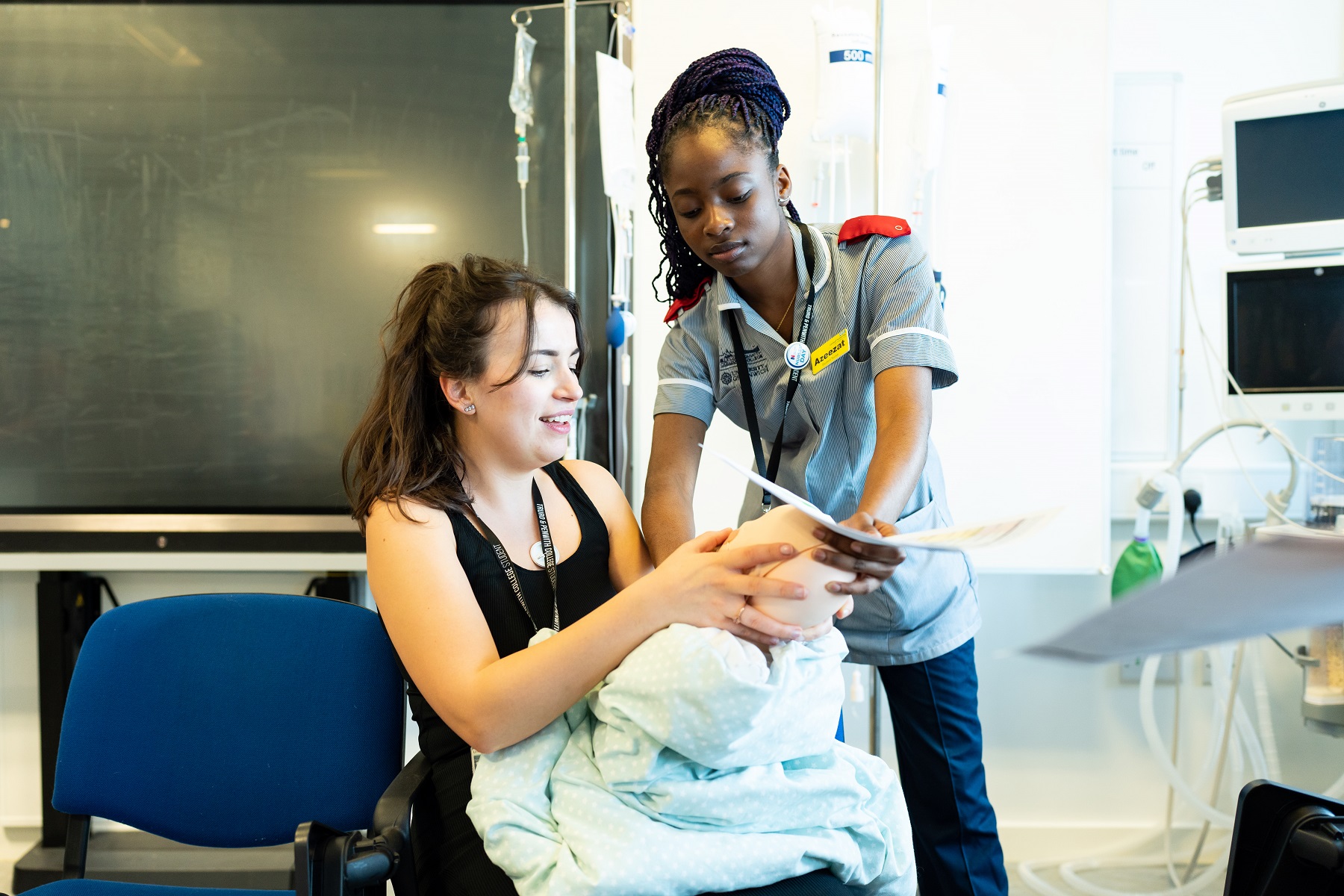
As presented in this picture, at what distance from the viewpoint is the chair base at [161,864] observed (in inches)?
89.3

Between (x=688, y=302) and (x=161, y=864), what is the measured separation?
2031 mm

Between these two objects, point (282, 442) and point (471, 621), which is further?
point (282, 442)

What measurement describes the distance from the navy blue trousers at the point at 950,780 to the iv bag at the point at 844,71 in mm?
1146

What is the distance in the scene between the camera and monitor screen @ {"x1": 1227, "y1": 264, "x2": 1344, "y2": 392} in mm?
1917

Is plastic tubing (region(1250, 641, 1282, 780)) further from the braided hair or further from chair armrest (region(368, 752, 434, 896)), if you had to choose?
chair armrest (region(368, 752, 434, 896))

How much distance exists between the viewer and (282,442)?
7.52ft

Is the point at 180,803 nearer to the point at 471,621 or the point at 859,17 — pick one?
the point at 471,621

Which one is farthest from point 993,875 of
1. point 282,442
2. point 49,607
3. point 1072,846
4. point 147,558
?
point 49,607

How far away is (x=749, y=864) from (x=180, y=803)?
2.82 ft

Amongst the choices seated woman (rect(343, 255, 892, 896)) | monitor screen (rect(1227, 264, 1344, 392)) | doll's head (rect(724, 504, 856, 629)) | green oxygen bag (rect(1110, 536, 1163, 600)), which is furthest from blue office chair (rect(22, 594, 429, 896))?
monitor screen (rect(1227, 264, 1344, 392))

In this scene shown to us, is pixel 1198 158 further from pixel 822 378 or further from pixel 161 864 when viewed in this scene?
pixel 161 864

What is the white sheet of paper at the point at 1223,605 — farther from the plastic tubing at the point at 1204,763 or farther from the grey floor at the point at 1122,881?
the grey floor at the point at 1122,881

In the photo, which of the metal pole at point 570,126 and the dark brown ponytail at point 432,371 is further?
the metal pole at point 570,126

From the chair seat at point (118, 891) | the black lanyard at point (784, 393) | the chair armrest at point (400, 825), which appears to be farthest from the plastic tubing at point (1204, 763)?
the chair seat at point (118, 891)
